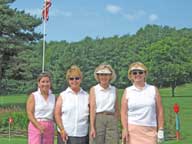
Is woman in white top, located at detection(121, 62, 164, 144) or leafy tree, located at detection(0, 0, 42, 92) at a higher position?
leafy tree, located at detection(0, 0, 42, 92)

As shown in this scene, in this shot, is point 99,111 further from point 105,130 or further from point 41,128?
point 41,128

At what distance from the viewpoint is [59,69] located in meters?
91.4

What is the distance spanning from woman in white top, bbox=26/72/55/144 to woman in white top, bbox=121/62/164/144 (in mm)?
1115

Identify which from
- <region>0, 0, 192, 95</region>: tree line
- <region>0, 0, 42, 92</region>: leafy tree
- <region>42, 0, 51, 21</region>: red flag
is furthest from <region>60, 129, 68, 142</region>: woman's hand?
<region>0, 0, 192, 95</region>: tree line

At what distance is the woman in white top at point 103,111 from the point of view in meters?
7.01

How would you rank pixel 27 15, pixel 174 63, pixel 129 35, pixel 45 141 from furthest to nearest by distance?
1. pixel 129 35
2. pixel 174 63
3. pixel 27 15
4. pixel 45 141

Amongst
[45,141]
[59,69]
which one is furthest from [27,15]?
[59,69]

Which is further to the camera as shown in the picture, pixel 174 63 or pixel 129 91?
pixel 174 63

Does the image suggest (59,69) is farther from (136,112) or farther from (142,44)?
(136,112)

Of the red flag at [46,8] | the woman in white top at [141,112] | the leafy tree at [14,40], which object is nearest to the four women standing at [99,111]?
the woman in white top at [141,112]

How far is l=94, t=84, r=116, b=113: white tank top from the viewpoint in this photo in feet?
23.0

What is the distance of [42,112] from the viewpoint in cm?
723

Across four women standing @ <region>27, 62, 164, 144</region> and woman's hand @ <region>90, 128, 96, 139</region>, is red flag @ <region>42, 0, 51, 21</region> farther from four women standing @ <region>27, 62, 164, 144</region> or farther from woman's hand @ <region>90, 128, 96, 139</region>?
woman's hand @ <region>90, 128, 96, 139</region>

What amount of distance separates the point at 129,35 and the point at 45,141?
112 meters
